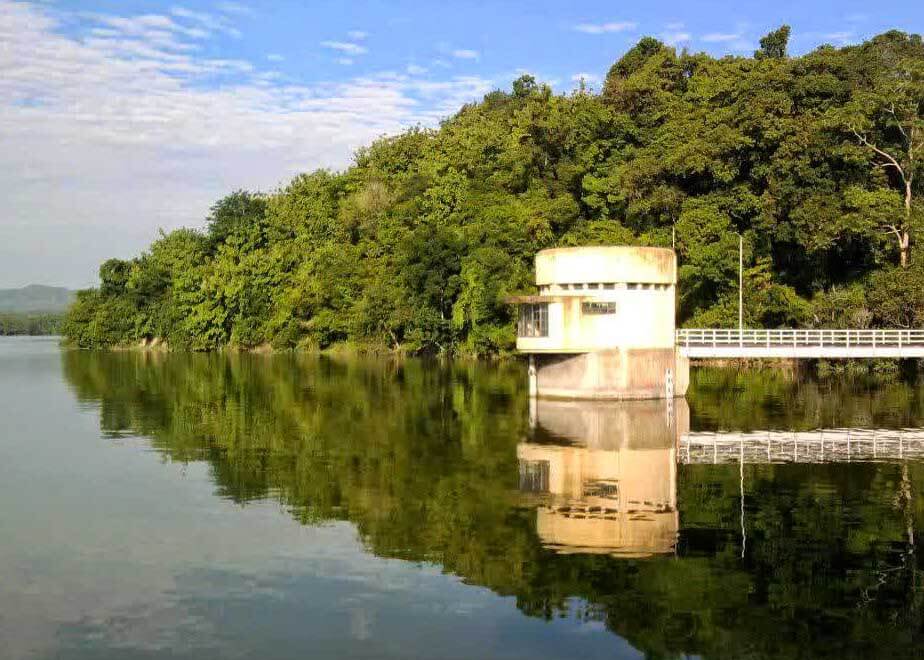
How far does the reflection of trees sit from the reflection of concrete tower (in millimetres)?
510

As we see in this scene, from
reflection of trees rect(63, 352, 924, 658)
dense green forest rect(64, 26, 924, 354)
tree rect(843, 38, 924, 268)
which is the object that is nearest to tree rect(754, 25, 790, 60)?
dense green forest rect(64, 26, 924, 354)

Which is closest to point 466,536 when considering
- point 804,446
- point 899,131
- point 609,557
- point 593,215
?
point 609,557

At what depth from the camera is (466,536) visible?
20562 mm

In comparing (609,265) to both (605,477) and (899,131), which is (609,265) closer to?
(605,477)

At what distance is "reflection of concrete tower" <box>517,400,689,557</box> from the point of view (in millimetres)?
20516

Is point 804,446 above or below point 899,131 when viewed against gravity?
below

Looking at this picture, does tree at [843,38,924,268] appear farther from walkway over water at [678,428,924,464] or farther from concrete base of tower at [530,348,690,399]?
walkway over water at [678,428,924,464]

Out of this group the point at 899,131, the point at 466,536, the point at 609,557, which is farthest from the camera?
the point at 899,131

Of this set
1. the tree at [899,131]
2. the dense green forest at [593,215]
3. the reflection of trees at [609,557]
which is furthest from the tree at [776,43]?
the reflection of trees at [609,557]

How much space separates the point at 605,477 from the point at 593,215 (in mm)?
61313

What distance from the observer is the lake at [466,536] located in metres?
15.1

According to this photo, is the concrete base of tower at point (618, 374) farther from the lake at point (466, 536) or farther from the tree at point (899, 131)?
the tree at point (899, 131)

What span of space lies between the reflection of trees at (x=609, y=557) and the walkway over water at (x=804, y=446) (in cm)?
164

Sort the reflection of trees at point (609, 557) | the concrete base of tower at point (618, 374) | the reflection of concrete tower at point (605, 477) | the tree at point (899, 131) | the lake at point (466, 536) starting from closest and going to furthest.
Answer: the lake at point (466, 536)
the reflection of trees at point (609, 557)
the reflection of concrete tower at point (605, 477)
the concrete base of tower at point (618, 374)
the tree at point (899, 131)
